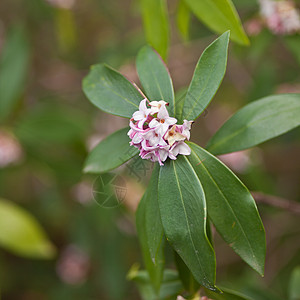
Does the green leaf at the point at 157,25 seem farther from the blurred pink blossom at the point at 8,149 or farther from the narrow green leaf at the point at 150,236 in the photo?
the blurred pink blossom at the point at 8,149

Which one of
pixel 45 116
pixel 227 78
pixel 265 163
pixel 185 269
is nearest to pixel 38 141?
pixel 45 116

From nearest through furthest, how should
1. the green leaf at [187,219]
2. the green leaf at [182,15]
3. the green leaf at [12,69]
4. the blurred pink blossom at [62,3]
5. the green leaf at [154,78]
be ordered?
the green leaf at [187,219], the green leaf at [154,78], the green leaf at [182,15], the green leaf at [12,69], the blurred pink blossom at [62,3]

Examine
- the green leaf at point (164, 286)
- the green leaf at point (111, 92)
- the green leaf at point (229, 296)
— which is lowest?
the green leaf at point (164, 286)

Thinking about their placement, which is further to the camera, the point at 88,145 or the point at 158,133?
the point at 88,145

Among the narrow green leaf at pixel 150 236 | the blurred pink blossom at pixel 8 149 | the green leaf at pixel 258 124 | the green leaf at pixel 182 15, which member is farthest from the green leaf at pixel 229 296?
the blurred pink blossom at pixel 8 149

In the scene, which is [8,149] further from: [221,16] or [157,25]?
[221,16]

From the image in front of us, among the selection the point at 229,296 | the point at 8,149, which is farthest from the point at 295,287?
the point at 8,149

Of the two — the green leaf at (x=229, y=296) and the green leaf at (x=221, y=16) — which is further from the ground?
the green leaf at (x=221, y=16)
